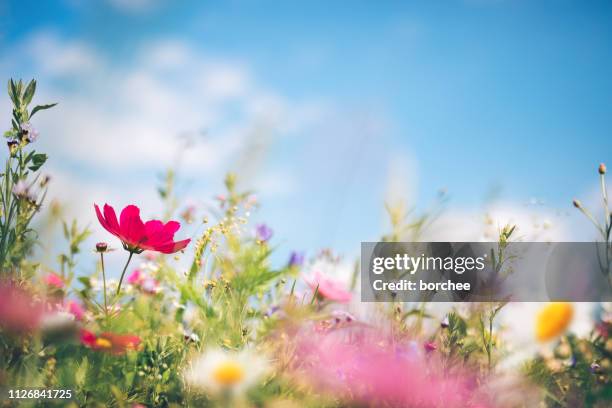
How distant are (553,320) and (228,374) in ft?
4.57

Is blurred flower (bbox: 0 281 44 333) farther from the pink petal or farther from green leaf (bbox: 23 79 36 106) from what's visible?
green leaf (bbox: 23 79 36 106)

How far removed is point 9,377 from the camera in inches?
30.9

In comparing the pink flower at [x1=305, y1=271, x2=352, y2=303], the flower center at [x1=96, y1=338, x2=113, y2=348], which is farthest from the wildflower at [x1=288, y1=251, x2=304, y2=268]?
the flower center at [x1=96, y1=338, x2=113, y2=348]

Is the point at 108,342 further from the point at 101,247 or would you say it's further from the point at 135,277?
the point at 135,277

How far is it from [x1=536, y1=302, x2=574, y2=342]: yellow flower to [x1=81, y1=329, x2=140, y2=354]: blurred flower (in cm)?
127

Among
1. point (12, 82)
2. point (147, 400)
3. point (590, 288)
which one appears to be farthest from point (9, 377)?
point (590, 288)

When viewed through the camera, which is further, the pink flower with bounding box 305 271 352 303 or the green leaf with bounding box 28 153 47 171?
the pink flower with bounding box 305 271 352 303

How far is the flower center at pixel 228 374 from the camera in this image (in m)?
0.58

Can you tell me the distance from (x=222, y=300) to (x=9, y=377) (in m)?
0.38

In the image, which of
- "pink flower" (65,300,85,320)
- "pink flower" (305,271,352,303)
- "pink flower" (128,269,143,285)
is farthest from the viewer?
"pink flower" (128,269,143,285)

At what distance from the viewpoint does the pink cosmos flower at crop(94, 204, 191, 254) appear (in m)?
0.96

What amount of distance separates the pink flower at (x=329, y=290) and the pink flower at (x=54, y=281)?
0.63m

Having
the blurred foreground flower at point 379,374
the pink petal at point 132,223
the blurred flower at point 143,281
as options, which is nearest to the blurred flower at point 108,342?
the pink petal at point 132,223

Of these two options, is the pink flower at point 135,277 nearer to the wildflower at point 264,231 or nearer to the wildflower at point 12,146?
the wildflower at point 264,231
